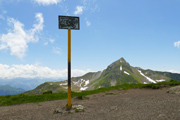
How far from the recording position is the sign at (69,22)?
13812mm

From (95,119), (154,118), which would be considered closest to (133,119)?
(154,118)

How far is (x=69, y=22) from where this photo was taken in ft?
46.2

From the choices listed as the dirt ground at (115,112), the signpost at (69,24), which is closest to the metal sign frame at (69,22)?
the signpost at (69,24)

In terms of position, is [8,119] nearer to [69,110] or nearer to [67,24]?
[69,110]

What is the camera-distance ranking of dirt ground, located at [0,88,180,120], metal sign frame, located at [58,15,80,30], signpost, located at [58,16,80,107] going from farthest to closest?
metal sign frame, located at [58,15,80,30] < signpost, located at [58,16,80,107] < dirt ground, located at [0,88,180,120]

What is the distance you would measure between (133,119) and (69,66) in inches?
323

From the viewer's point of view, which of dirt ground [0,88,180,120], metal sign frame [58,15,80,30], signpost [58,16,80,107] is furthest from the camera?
metal sign frame [58,15,80,30]

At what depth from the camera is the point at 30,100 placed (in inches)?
829

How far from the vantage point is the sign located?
544 inches

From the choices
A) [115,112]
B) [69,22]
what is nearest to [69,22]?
[69,22]

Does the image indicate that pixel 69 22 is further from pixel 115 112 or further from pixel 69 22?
pixel 115 112

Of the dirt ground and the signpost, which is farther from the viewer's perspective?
the signpost

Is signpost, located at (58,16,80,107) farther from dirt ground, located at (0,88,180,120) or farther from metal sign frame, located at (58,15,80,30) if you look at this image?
dirt ground, located at (0,88,180,120)

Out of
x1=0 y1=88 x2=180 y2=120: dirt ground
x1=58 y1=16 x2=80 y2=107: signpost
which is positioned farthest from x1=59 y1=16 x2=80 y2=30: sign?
x1=0 y1=88 x2=180 y2=120: dirt ground
